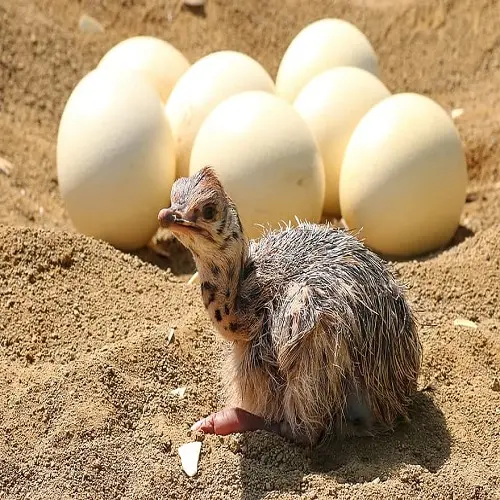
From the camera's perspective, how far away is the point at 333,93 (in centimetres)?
455

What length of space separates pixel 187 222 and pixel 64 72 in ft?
12.9

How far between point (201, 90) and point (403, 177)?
1.08 m

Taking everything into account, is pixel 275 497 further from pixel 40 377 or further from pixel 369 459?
pixel 40 377

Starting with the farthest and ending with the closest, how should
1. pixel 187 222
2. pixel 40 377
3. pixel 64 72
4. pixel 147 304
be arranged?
pixel 64 72, pixel 147 304, pixel 40 377, pixel 187 222

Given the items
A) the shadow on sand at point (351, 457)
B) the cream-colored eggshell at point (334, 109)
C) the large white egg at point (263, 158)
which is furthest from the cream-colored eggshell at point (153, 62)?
the shadow on sand at point (351, 457)

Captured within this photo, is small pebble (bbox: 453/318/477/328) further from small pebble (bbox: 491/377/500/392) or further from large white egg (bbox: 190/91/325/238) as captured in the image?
large white egg (bbox: 190/91/325/238)

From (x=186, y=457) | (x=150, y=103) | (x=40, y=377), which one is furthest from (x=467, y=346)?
(x=150, y=103)

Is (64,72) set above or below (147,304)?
above

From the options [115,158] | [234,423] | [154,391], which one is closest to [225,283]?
[234,423]

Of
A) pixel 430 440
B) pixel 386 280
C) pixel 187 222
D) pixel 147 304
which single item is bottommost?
pixel 430 440

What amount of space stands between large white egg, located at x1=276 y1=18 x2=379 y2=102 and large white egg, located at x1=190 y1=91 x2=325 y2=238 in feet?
2.80

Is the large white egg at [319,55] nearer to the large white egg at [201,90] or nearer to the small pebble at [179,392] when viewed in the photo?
the large white egg at [201,90]

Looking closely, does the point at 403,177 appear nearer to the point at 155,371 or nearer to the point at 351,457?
the point at 155,371

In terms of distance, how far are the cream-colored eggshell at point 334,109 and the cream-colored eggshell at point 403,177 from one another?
15 centimetres
